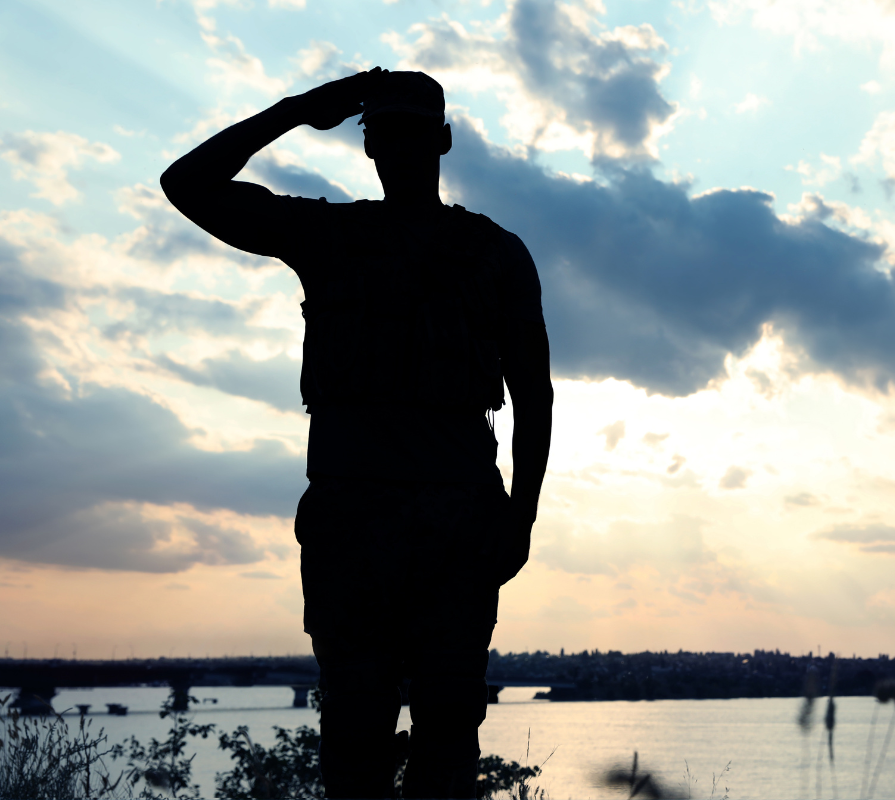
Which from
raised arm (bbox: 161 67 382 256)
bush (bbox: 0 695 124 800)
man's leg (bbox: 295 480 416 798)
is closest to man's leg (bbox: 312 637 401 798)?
man's leg (bbox: 295 480 416 798)

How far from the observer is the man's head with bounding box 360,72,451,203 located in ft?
11.5

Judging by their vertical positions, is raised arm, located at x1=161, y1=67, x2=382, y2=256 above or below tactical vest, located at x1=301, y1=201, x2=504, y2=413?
above

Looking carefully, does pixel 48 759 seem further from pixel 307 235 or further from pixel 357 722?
pixel 307 235

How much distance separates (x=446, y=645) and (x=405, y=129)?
2.18 metres

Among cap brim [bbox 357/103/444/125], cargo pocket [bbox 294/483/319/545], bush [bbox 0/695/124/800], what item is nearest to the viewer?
cargo pocket [bbox 294/483/319/545]

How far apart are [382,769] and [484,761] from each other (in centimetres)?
898

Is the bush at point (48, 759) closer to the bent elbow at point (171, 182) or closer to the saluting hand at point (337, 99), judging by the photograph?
the bent elbow at point (171, 182)

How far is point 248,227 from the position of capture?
3457 millimetres

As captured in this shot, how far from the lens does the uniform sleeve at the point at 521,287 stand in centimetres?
362

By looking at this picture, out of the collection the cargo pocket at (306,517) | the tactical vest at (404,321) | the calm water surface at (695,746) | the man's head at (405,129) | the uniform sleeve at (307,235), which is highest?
the man's head at (405,129)

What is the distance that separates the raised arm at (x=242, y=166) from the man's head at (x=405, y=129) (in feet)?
0.32

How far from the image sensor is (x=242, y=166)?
11.1ft

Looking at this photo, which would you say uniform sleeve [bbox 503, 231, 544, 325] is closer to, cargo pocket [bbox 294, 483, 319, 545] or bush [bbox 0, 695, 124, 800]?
cargo pocket [bbox 294, 483, 319, 545]

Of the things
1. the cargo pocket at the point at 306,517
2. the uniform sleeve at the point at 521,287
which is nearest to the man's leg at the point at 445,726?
the cargo pocket at the point at 306,517
